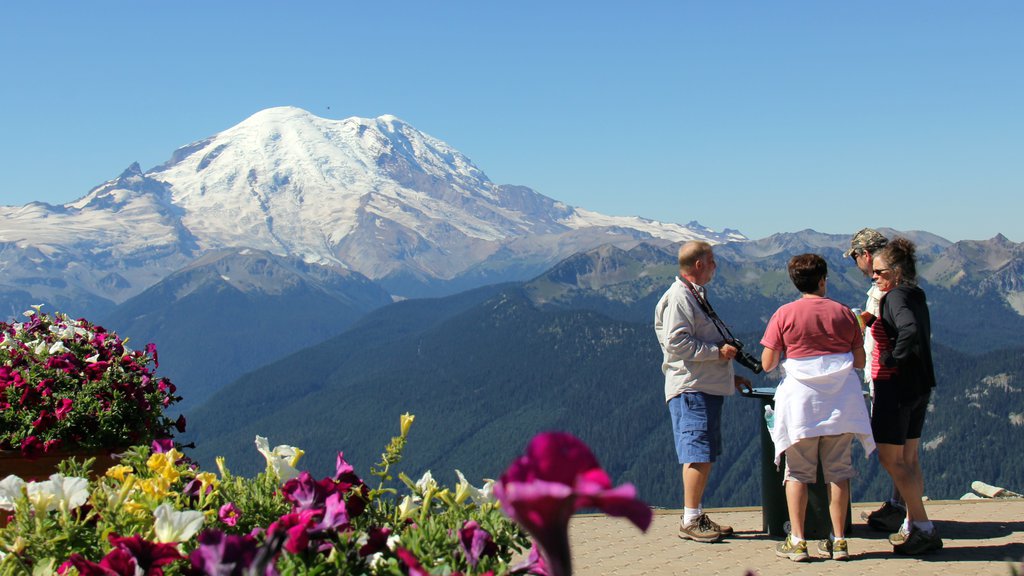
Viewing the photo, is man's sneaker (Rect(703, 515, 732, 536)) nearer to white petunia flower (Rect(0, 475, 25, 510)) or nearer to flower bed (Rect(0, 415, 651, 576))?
flower bed (Rect(0, 415, 651, 576))

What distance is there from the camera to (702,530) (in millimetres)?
8266

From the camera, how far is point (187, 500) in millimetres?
3844

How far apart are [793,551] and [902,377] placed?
1668 millimetres

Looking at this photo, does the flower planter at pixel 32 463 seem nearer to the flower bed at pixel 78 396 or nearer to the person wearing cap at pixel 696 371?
the flower bed at pixel 78 396

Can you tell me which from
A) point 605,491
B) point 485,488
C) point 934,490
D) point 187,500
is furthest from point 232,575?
point 934,490

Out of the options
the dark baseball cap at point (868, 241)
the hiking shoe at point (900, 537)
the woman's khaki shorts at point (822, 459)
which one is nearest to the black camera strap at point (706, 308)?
the woman's khaki shorts at point (822, 459)

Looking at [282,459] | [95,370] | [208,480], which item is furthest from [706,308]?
[208,480]

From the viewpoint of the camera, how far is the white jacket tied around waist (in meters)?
7.38

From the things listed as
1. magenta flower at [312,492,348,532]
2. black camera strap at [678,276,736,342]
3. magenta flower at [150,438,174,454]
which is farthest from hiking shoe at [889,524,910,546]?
magenta flower at [312,492,348,532]

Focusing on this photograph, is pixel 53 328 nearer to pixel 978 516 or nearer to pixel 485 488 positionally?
pixel 485 488

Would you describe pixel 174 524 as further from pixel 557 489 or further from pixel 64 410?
pixel 64 410

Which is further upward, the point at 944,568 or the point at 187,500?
the point at 187,500

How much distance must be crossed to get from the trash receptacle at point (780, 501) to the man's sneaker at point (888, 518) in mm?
239

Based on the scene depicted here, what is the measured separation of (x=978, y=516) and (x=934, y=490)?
186 m
